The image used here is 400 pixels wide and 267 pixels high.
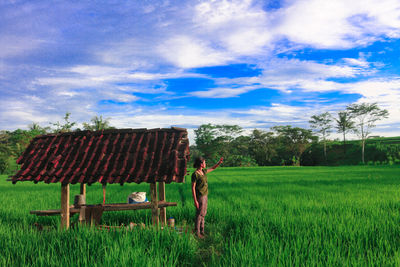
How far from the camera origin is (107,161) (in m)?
5.55

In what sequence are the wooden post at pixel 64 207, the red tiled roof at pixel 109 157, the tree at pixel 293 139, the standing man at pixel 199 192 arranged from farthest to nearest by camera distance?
the tree at pixel 293 139, the wooden post at pixel 64 207, the standing man at pixel 199 192, the red tiled roof at pixel 109 157

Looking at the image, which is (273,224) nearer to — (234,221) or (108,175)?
(234,221)

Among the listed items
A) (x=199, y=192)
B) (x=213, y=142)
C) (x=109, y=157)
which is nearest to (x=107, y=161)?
(x=109, y=157)

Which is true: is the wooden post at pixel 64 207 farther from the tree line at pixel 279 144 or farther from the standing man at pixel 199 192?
the tree line at pixel 279 144

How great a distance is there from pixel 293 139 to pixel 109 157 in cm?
5593

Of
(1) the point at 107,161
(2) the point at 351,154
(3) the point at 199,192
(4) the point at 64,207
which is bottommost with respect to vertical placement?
(2) the point at 351,154

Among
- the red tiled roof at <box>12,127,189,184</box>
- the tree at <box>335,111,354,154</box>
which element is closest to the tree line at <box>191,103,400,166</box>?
the tree at <box>335,111,354,154</box>

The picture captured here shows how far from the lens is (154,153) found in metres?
5.61

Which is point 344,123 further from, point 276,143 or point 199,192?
point 199,192

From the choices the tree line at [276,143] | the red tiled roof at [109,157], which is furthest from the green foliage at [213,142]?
the red tiled roof at [109,157]

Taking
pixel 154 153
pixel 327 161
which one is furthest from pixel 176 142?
pixel 327 161

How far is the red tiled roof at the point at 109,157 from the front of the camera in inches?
207

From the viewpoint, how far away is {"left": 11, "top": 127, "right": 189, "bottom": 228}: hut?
5.27 m

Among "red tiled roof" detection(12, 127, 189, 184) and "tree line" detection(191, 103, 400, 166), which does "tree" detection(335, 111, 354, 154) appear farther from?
"red tiled roof" detection(12, 127, 189, 184)
